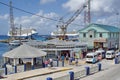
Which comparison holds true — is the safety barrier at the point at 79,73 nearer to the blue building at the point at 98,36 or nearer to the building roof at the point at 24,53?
the building roof at the point at 24,53

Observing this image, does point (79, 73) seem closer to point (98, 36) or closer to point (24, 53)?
point (24, 53)

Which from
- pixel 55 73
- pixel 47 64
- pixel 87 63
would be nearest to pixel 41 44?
pixel 87 63

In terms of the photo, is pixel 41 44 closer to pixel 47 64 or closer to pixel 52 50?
pixel 52 50

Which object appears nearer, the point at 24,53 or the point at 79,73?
the point at 79,73

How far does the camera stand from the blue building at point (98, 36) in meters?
62.1

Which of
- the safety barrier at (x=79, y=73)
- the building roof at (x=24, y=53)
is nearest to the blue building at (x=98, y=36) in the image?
the safety barrier at (x=79, y=73)

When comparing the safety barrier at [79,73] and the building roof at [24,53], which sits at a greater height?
the building roof at [24,53]

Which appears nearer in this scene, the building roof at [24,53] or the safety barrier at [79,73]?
the safety barrier at [79,73]

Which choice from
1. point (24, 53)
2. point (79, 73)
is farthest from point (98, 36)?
point (79, 73)

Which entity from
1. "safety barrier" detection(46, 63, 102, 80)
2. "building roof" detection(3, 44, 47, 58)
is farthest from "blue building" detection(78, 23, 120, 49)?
"building roof" detection(3, 44, 47, 58)

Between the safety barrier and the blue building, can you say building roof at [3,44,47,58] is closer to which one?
the safety barrier

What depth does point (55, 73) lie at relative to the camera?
31828mm

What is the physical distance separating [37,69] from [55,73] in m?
2.77

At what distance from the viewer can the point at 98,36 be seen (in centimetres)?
6431
